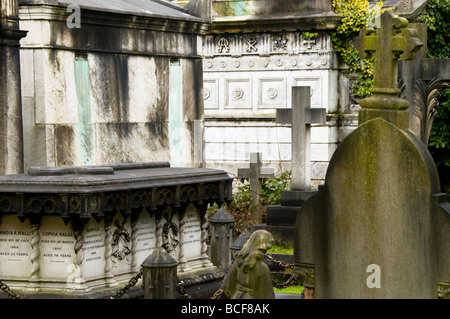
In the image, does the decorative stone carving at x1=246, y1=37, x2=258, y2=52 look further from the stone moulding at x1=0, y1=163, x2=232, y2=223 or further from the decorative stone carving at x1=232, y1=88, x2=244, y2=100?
the stone moulding at x1=0, y1=163, x2=232, y2=223

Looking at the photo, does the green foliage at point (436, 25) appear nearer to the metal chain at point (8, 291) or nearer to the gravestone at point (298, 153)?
the gravestone at point (298, 153)

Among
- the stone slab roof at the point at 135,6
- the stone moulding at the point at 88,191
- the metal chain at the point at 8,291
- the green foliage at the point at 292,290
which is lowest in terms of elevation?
the green foliage at the point at 292,290

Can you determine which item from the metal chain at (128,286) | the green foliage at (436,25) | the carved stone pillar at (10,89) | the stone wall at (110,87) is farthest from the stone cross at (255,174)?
the metal chain at (128,286)

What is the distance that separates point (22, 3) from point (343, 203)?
481cm

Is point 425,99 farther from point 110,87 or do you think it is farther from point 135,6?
point 110,87

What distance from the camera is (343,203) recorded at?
8094 millimetres

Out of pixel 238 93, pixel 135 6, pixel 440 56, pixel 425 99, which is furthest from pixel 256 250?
pixel 440 56

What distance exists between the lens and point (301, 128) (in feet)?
54.9

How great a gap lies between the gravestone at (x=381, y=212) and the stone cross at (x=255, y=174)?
968 centimetres

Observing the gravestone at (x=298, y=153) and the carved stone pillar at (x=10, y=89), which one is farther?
the gravestone at (x=298, y=153)

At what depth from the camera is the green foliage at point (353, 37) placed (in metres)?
20.1

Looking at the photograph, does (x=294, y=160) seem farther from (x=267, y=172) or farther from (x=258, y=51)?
(x=258, y=51)

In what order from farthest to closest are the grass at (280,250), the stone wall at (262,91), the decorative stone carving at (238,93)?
1. the decorative stone carving at (238,93)
2. the stone wall at (262,91)
3. the grass at (280,250)
